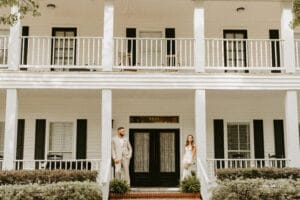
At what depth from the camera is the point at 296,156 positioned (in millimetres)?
13969

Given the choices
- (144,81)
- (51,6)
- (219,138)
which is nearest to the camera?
(144,81)

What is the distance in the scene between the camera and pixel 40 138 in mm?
16359

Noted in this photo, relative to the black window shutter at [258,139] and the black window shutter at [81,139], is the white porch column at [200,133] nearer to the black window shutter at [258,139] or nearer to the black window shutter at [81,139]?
the black window shutter at [258,139]

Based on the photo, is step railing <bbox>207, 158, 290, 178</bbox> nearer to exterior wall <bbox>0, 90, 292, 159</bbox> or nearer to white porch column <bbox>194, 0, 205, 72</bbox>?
exterior wall <bbox>0, 90, 292, 159</bbox>

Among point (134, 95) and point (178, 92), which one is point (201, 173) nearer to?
point (178, 92)

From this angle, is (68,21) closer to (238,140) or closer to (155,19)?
(155,19)

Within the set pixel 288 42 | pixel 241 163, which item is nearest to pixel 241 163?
pixel 241 163

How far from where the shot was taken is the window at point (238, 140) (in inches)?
658

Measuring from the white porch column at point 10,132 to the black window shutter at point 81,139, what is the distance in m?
3.02

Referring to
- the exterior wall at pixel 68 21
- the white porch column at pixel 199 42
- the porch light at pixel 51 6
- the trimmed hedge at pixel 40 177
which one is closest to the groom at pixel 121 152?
the trimmed hedge at pixel 40 177

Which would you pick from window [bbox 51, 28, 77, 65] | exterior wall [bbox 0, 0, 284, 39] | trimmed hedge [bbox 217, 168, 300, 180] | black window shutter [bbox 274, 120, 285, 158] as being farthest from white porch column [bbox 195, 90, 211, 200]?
window [bbox 51, 28, 77, 65]

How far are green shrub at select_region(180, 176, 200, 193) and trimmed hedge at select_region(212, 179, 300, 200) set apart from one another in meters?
3.27

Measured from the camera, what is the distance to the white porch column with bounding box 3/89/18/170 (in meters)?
13.5

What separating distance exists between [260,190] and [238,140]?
7.37 m
